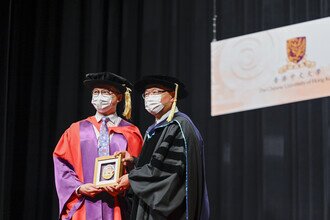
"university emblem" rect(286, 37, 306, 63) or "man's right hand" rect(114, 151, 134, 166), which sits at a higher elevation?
"university emblem" rect(286, 37, 306, 63)

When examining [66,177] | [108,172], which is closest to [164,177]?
[108,172]

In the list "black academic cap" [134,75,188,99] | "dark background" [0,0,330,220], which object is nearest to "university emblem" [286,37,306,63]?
"dark background" [0,0,330,220]

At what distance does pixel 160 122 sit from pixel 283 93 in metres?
1.12

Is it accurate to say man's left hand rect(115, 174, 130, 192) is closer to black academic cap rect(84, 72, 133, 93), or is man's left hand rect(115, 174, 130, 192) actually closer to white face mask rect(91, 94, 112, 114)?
white face mask rect(91, 94, 112, 114)

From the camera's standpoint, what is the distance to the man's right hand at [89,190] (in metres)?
4.45

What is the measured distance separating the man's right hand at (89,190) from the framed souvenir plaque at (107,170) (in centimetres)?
3

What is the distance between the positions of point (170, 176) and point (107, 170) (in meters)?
0.45

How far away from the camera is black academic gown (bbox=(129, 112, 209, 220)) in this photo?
4152 mm

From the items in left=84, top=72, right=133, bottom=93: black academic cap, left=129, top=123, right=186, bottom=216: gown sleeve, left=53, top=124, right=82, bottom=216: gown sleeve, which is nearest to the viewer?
left=129, top=123, right=186, bottom=216: gown sleeve

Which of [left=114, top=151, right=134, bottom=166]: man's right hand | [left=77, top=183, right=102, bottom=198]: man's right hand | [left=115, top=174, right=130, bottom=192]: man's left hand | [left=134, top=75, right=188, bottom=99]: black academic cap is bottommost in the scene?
[left=77, top=183, right=102, bottom=198]: man's right hand

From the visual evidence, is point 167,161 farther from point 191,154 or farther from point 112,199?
point 112,199

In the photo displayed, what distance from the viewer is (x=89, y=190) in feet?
A: 14.7

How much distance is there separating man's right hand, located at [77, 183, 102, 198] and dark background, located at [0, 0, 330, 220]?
1.25m

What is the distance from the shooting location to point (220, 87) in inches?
217
